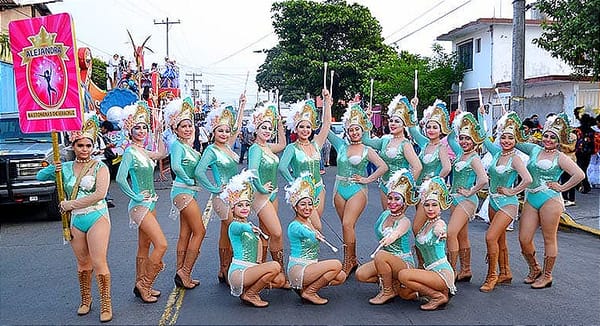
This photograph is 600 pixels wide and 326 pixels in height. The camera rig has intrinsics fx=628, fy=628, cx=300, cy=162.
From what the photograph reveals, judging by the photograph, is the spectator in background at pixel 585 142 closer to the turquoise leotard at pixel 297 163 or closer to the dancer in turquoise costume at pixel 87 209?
the turquoise leotard at pixel 297 163

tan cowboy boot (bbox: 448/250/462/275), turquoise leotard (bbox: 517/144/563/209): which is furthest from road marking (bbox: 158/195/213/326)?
turquoise leotard (bbox: 517/144/563/209)

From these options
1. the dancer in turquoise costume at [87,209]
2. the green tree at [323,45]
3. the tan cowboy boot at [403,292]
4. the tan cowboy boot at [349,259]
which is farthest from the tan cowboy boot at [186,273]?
the green tree at [323,45]

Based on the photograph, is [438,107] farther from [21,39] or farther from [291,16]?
[291,16]

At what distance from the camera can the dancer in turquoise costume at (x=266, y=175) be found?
6734mm

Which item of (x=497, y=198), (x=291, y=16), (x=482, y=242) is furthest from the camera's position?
(x=291, y=16)

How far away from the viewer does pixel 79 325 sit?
5746mm

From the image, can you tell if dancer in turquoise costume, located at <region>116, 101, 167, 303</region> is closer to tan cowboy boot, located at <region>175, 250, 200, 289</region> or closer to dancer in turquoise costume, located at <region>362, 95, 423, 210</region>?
tan cowboy boot, located at <region>175, 250, 200, 289</region>

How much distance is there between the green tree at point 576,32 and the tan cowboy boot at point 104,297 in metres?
9.43

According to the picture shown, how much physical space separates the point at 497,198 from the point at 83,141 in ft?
14.4

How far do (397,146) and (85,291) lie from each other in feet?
12.2

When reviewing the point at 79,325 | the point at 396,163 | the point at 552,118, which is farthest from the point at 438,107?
the point at 79,325

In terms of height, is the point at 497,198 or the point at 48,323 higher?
the point at 497,198

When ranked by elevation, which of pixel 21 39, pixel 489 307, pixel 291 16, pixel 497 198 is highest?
pixel 291 16

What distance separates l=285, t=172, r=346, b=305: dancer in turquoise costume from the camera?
244 inches
